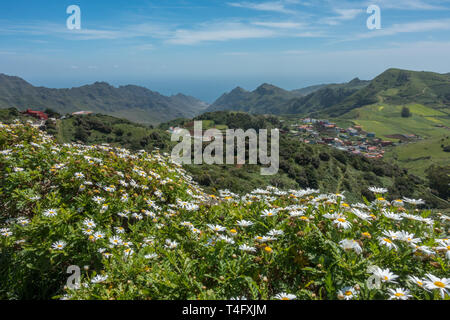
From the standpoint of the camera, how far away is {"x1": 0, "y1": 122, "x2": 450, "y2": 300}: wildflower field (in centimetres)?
255

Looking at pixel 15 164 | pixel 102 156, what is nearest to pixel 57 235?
pixel 15 164

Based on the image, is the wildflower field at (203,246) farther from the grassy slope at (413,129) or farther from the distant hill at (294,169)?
the grassy slope at (413,129)

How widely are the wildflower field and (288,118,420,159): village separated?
10465 centimetres

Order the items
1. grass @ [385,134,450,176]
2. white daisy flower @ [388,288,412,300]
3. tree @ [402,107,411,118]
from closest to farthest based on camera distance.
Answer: white daisy flower @ [388,288,412,300], grass @ [385,134,450,176], tree @ [402,107,411,118]

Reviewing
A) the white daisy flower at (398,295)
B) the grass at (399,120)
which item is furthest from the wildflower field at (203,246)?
the grass at (399,120)

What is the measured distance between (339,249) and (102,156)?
18.3 feet

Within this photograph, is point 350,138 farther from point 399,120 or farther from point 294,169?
point 294,169

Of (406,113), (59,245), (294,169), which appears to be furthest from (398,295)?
(406,113)

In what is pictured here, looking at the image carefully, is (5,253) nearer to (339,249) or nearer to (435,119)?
(339,249)

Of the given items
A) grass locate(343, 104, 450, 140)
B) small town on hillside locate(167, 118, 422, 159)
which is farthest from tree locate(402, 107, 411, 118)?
small town on hillside locate(167, 118, 422, 159)

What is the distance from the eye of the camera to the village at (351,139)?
4258 inches

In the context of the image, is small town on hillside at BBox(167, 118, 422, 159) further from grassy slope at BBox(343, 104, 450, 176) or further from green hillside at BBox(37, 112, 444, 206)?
green hillside at BBox(37, 112, 444, 206)

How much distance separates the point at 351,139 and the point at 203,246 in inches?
5717
